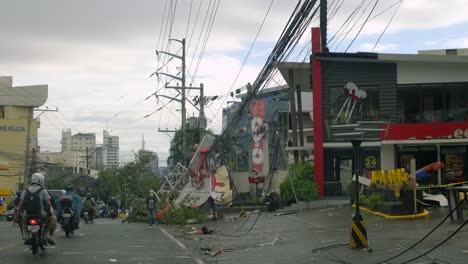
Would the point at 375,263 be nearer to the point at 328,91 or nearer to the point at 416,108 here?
the point at 328,91

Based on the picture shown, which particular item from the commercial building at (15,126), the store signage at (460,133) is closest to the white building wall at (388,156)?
the store signage at (460,133)

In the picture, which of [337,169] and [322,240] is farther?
[337,169]

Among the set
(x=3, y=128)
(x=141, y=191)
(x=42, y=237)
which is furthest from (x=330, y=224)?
(x=3, y=128)

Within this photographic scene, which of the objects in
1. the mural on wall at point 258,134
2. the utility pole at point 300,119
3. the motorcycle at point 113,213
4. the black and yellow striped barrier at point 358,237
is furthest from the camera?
the mural on wall at point 258,134

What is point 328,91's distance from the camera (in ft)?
103

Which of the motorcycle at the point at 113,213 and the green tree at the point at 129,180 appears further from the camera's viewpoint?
the green tree at the point at 129,180

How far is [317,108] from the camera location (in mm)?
30891

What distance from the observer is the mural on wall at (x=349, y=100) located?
3109cm

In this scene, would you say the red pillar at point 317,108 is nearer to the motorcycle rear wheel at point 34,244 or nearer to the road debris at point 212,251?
the road debris at point 212,251

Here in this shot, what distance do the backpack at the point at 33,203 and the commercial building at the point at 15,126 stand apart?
5474 centimetres

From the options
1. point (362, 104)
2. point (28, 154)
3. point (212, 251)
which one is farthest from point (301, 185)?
point (28, 154)

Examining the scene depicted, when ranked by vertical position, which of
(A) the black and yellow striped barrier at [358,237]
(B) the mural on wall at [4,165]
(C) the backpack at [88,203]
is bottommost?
(A) the black and yellow striped barrier at [358,237]

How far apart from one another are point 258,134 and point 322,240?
35.1m

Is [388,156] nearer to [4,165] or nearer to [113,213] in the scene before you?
[113,213]
